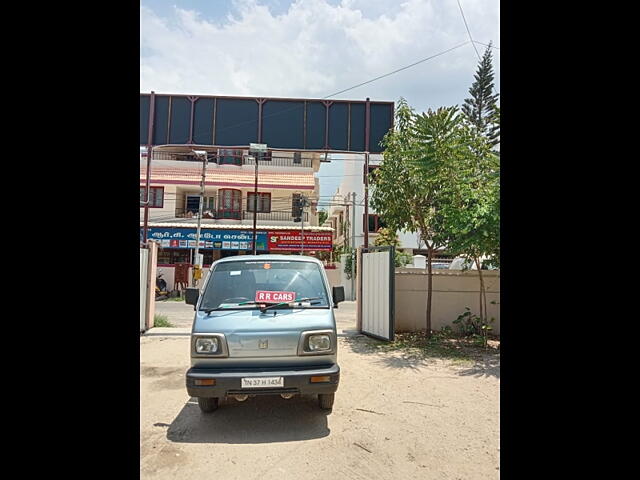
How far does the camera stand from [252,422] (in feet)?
14.0

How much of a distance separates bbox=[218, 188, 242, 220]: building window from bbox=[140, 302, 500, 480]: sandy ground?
19.4m

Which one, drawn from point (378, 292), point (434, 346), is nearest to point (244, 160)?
point (378, 292)

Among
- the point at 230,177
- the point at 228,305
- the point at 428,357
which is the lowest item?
the point at 428,357

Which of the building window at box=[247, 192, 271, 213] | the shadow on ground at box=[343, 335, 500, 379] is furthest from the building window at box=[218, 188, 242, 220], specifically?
the shadow on ground at box=[343, 335, 500, 379]

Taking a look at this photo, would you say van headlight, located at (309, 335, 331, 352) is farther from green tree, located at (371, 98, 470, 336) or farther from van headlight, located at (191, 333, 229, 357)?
green tree, located at (371, 98, 470, 336)

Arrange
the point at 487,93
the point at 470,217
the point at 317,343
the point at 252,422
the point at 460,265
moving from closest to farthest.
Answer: the point at 487,93, the point at 317,343, the point at 252,422, the point at 470,217, the point at 460,265

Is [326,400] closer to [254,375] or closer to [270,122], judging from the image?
[254,375]

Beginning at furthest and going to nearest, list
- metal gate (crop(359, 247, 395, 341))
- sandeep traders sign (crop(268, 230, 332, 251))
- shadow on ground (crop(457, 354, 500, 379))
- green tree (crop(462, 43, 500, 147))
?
sandeep traders sign (crop(268, 230, 332, 251)), metal gate (crop(359, 247, 395, 341)), shadow on ground (crop(457, 354, 500, 379)), green tree (crop(462, 43, 500, 147))

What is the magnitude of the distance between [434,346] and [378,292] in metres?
1.57

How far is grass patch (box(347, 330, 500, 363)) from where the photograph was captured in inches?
289

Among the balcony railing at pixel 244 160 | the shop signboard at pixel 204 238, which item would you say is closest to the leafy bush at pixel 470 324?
the shop signboard at pixel 204 238

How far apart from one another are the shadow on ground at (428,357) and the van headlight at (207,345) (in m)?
3.59
